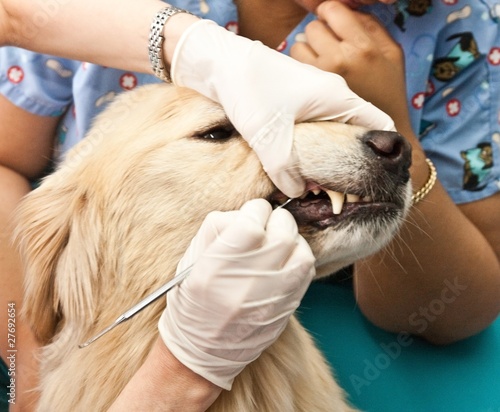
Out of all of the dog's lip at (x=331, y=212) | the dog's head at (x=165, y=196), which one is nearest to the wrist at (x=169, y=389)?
the dog's head at (x=165, y=196)

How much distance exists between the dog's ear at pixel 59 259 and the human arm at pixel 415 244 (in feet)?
1.61

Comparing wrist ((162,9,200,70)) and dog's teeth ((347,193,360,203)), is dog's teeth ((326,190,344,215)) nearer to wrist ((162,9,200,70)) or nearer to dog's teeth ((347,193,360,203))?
dog's teeth ((347,193,360,203))

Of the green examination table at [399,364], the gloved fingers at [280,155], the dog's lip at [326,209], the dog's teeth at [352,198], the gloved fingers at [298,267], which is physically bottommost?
the green examination table at [399,364]

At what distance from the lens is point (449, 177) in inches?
45.4

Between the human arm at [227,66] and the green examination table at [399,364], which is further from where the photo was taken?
the green examination table at [399,364]

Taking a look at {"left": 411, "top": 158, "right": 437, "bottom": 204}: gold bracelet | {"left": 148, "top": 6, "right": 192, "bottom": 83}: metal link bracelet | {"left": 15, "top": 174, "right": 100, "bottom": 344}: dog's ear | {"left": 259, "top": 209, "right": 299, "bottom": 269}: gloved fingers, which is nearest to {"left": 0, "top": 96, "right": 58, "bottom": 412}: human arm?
{"left": 15, "top": 174, "right": 100, "bottom": 344}: dog's ear

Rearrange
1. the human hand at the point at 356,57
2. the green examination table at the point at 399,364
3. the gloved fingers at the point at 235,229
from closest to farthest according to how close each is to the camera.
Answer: the gloved fingers at the point at 235,229, the human hand at the point at 356,57, the green examination table at the point at 399,364

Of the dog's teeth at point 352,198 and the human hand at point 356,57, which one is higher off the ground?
the human hand at point 356,57

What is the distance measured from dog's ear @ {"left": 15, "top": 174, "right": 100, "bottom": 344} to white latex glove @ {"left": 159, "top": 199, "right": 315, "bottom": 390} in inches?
6.7

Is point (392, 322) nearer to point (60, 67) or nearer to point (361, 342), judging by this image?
point (361, 342)

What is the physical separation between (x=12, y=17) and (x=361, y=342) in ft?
3.20

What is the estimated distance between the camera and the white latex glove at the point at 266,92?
0.72 meters

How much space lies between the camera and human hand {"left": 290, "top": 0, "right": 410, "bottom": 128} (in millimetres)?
956

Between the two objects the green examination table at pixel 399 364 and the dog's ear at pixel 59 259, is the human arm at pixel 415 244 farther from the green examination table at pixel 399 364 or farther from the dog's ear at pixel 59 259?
the dog's ear at pixel 59 259
